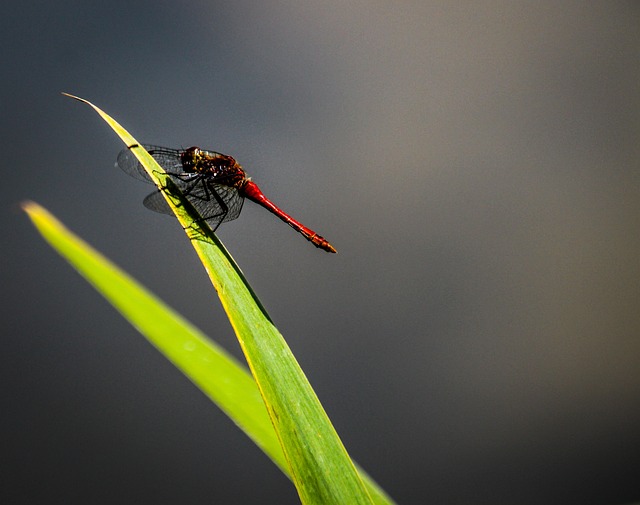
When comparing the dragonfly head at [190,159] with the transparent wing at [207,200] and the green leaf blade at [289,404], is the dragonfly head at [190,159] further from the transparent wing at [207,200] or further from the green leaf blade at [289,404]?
the green leaf blade at [289,404]

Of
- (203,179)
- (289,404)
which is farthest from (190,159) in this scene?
(289,404)

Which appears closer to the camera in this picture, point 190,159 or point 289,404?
point 289,404

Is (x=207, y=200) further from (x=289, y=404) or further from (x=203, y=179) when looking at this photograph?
(x=289, y=404)

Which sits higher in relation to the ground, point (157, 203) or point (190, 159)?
point (190, 159)

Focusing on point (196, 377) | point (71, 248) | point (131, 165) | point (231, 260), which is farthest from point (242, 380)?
point (131, 165)

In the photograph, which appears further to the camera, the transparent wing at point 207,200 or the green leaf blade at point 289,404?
the transparent wing at point 207,200

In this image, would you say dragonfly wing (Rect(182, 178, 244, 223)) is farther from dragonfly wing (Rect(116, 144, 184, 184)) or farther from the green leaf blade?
the green leaf blade

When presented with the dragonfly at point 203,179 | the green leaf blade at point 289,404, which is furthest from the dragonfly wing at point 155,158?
the green leaf blade at point 289,404

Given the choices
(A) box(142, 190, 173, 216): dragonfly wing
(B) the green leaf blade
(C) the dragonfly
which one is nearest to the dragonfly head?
(C) the dragonfly
